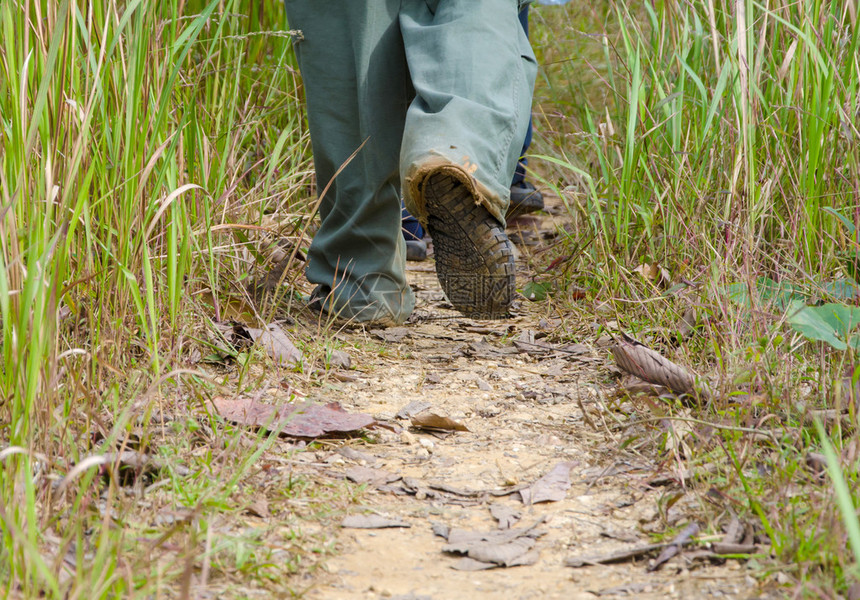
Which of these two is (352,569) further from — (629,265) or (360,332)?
(629,265)

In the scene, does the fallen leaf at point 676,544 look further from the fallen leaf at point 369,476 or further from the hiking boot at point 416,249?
the hiking boot at point 416,249

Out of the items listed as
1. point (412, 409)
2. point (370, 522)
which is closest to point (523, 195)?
point (412, 409)

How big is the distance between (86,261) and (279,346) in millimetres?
510

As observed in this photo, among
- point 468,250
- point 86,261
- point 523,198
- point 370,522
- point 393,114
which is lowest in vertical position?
point 523,198

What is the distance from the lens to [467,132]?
1.75 meters

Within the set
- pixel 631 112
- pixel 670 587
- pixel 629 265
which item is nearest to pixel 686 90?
pixel 631 112

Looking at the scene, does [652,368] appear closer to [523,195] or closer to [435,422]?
[435,422]

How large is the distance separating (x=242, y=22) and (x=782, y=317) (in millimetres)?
1856

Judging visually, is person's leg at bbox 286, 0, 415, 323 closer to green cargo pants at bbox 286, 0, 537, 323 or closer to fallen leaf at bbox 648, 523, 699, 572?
green cargo pants at bbox 286, 0, 537, 323

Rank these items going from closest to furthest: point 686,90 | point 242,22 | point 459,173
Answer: point 459,173, point 686,90, point 242,22

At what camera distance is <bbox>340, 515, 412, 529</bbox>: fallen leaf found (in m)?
1.24

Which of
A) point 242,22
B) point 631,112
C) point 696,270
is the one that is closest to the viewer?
point 696,270

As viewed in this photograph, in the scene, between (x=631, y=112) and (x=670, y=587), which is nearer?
(x=670, y=587)

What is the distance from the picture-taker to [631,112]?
83.2 inches
